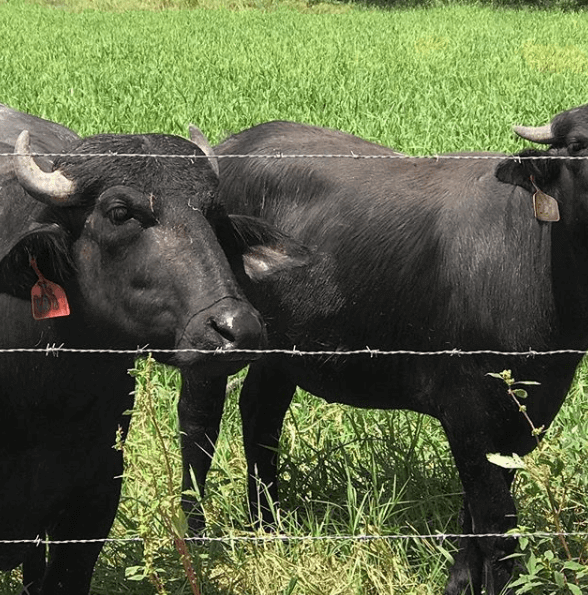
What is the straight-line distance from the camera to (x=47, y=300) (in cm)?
278

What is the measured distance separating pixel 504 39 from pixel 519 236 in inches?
689

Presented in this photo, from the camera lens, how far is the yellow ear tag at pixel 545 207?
3.35m

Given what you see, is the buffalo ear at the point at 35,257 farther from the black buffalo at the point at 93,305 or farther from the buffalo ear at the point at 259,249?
the buffalo ear at the point at 259,249

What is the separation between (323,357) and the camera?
13.0 feet

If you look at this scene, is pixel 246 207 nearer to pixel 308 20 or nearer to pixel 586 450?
pixel 586 450

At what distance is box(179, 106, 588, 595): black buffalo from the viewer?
350 centimetres

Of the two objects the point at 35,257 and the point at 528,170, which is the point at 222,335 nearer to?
the point at 35,257

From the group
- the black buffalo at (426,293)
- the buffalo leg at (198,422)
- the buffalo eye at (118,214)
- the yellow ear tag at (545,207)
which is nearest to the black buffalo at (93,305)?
the buffalo eye at (118,214)

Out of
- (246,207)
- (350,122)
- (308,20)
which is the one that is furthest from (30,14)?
(246,207)

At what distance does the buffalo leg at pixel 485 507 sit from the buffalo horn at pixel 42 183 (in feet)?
5.03

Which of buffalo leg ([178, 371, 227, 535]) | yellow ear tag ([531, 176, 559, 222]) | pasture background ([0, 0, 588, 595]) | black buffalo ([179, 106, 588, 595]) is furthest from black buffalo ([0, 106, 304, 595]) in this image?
buffalo leg ([178, 371, 227, 535])

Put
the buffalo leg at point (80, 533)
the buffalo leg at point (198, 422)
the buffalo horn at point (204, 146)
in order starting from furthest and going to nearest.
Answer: the buffalo leg at point (198, 422), the buffalo leg at point (80, 533), the buffalo horn at point (204, 146)

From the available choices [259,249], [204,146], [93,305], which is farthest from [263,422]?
[93,305]

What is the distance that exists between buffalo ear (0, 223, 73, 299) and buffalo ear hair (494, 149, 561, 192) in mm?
1465
